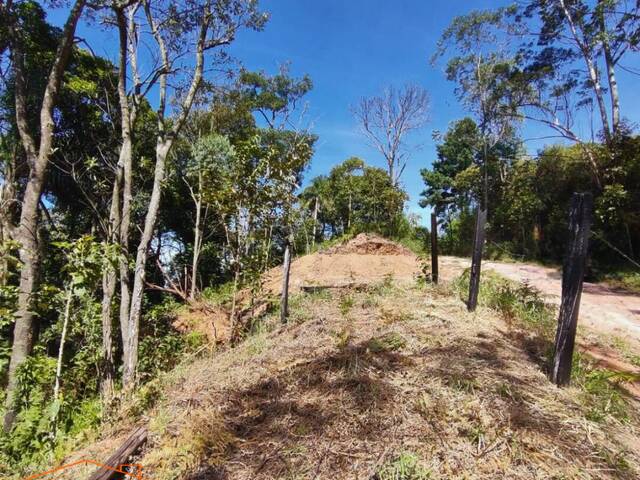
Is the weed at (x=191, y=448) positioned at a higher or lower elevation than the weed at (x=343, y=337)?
lower

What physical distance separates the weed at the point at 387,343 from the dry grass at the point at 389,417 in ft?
0.05

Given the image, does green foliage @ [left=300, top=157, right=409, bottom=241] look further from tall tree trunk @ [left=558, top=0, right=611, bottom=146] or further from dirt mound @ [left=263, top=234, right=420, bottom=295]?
tall tree trunk @ [left=558, top=0, right=611, bottom=146]

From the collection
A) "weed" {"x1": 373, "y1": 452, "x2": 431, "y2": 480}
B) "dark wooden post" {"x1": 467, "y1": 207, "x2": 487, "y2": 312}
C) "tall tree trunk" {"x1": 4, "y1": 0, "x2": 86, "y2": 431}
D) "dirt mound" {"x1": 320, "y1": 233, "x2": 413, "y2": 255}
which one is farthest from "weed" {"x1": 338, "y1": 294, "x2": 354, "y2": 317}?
"dirt mound" {"x1": 320, "y1": 233, "x2": 413, "y2": 255}

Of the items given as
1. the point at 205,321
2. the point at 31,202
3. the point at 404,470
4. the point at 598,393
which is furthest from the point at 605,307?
the point at 31,202

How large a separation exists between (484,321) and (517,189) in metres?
10.5

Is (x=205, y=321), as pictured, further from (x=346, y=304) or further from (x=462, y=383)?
(x=462, y=383)

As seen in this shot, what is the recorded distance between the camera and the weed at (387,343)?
9.29 ft

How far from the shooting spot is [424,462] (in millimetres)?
1567

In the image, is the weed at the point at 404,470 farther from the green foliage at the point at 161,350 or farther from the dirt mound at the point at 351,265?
the dirt mound at the point at 351,265

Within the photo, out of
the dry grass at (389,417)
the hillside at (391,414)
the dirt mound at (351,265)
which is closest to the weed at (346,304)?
the hillside at (391,414)

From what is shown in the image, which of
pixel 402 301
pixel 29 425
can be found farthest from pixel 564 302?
pixel 29 425

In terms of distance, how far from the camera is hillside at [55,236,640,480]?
158 centimetres

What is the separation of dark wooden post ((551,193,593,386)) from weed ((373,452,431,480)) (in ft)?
4.74

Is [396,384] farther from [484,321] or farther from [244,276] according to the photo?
[244,276]
